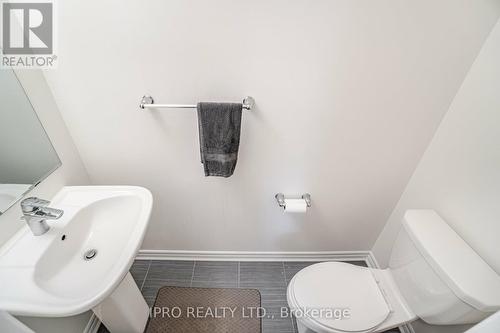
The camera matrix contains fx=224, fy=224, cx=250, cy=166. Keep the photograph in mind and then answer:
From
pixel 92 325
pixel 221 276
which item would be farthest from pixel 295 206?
pixel 92 325

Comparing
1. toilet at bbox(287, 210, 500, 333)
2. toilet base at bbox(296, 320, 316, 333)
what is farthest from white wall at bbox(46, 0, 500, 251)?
toilet base at bbox(296, 320, 316, 333)

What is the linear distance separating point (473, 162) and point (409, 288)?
2.04 feet

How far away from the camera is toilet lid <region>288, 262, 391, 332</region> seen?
997 mm

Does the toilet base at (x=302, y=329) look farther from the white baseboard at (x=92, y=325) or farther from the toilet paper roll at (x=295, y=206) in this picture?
the white baseboard at (x=92, y=325)

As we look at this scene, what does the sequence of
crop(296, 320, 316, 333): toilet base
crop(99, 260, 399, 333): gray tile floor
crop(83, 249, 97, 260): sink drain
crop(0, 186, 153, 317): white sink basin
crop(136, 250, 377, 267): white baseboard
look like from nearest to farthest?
crop(0, 186, 153, 317): white sink basin
crop(83, 249, 97, 260): sink drain
crop(296, 320, 316, 333): toilet base
crop(99, 260, 399, 333): gray tile floor
crop(136, 250, 377, 267): white baseboard

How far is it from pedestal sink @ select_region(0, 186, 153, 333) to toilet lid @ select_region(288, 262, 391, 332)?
0.79 metres

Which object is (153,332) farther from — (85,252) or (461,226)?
(461,226)

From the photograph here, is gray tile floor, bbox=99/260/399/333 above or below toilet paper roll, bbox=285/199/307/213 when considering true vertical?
below

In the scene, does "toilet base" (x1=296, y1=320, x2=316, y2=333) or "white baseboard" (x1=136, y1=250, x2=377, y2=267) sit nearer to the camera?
"toilet base" (x1=296, y1=320, x2=316, y2=333)

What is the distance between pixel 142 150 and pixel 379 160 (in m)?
1.27

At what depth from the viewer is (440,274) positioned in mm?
864

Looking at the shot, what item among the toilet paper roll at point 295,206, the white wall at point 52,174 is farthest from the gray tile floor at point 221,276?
the toilet paper roll at point 295,206

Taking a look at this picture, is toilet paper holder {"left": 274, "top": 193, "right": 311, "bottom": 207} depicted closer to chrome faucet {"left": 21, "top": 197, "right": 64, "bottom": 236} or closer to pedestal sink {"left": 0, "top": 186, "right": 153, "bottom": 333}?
pedestal sink {"left": 0, "top": 186, "right": 153, "bottom": 333}

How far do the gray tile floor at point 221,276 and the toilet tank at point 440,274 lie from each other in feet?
2.43
